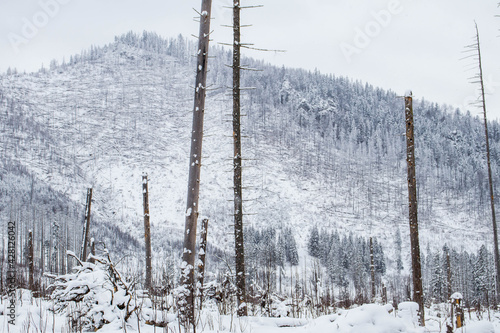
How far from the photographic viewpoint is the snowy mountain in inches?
3925

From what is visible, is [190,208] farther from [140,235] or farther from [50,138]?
[50,138]

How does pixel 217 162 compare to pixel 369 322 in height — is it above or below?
above

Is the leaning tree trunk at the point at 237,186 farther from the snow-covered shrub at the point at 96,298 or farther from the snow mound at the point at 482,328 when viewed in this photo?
the snow mound at the point at 482,328

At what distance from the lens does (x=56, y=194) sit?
3519 inches

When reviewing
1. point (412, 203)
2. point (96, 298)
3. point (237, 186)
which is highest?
point (237, 186)

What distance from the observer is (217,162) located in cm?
7394

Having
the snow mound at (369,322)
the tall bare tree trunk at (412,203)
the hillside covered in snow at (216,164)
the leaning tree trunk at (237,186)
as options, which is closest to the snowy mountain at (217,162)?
the hillside covered in snow at (216,164)

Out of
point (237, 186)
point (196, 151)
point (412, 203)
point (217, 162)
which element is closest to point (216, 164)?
point (217, 162)

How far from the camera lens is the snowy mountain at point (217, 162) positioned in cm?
9969

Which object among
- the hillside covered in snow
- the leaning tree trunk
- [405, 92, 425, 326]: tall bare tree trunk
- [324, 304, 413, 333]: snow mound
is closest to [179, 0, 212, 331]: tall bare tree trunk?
the leaning tree trunk

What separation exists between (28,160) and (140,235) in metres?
46.3

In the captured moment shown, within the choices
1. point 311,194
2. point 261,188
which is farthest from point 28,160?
point 311,194

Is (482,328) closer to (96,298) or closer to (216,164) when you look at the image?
(96,298)

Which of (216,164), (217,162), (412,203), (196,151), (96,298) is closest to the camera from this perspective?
(96,298)
